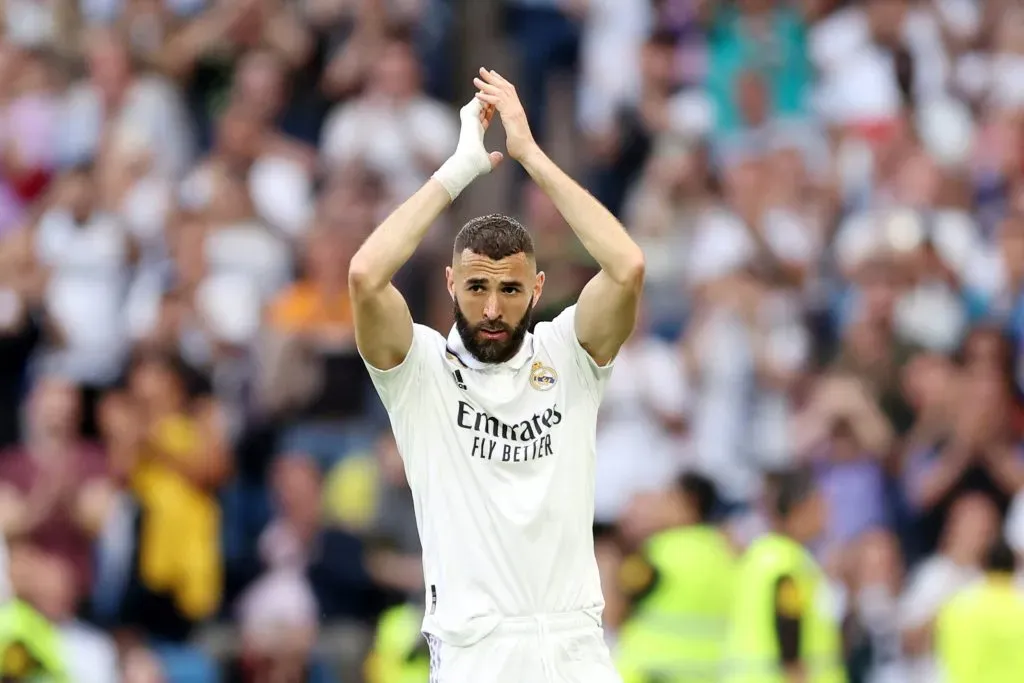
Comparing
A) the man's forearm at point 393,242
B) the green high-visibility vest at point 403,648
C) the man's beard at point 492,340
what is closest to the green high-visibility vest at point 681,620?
the green high-visibility vest at point 403,648

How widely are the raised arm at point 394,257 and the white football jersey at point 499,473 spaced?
0.10 meters

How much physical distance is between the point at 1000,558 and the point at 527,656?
18.7 ft

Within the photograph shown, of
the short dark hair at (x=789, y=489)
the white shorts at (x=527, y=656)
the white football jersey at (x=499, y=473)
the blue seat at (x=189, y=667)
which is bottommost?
the blue seat at (x=189, y=667)

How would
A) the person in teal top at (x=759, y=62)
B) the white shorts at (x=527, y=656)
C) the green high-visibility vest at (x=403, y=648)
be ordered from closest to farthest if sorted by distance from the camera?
1. the white shorts at (x=527, y=656)
2. the green high-visibility vest at (x=403, y=648)
3. the person in teal top at (x=759, y=62)

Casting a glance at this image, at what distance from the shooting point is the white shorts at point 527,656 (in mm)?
6262

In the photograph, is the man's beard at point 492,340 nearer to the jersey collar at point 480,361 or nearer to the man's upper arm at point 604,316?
the jersey collar at point 480,361

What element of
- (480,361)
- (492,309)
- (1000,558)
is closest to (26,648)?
(480,361)

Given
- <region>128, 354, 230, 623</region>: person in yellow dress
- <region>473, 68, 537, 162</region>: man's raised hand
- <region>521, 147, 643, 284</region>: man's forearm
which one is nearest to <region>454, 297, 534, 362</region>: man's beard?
<region>521, 147, 643, 284</region>: man's forearm

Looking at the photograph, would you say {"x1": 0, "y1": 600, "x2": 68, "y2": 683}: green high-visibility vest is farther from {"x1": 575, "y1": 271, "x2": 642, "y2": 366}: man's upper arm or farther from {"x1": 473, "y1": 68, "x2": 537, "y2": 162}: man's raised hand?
{"x1": 473, "y1": 68, "x2": 537, "y2": 162}: man's raised hand

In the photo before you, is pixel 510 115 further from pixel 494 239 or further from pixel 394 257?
pixel 394 257

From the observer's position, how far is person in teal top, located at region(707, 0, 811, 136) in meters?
14.9

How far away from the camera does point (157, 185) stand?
14422 mm

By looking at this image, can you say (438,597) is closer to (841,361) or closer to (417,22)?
(841,361)

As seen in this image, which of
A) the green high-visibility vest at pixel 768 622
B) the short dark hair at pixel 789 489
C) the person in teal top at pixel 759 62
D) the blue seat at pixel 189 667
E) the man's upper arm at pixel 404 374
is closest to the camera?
the man's upper arm at pixel 404 374
